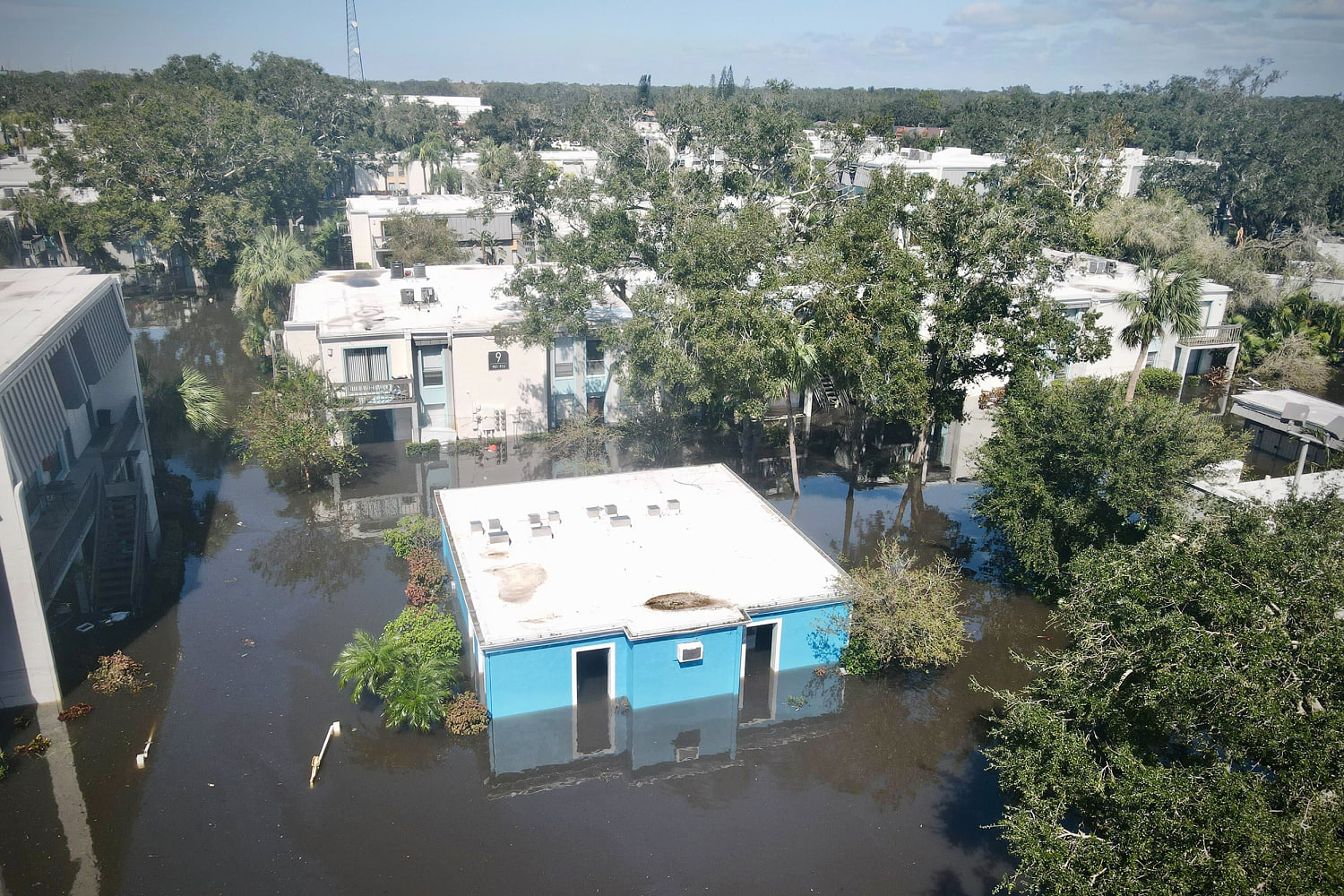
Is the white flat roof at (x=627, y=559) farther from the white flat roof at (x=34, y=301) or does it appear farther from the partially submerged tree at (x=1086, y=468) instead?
the white flat roof at (x=34, y=301)

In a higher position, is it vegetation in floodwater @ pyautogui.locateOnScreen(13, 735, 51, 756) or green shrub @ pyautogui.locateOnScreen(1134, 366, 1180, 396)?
green shrub @ pyautogui.locateOnScreen(1134, 366, 1180, 396)

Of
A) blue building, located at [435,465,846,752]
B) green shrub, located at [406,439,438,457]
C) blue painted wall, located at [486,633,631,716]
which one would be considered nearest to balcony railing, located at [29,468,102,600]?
blue building, located at [435,465,846,752]

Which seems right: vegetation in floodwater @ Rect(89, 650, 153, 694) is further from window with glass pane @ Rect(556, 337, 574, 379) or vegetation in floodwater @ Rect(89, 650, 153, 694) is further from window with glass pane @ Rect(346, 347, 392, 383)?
window with glass pane @ Rect(556, 337, 574, 379)

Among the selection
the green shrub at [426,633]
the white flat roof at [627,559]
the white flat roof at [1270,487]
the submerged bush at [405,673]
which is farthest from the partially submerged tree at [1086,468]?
the submerged bush at [405,673]

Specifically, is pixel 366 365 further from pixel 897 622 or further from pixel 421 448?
pixel 897 622

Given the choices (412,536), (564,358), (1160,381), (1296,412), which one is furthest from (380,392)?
(1160,381)

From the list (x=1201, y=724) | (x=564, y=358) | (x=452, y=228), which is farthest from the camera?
(x=452, y=228)
